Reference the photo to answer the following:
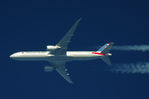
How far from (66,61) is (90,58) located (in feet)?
23.3

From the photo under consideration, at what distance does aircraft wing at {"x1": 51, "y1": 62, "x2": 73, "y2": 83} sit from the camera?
102225 millimetres

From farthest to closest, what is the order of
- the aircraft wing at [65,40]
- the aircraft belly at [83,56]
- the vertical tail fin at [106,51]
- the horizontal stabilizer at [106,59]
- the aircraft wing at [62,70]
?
1. the aircraft wing at [62,70]
2. the aircraft belly at [83,56]
3. the vertical tail fin at [106,51]
4. the horizontal stabilizer at [106,59]
5. the aircraft wing at [65,40]

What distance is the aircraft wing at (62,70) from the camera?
102225 mm

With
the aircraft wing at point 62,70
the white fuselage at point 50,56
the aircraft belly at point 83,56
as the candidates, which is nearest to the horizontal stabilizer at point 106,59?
the white fuselage at point 50,56

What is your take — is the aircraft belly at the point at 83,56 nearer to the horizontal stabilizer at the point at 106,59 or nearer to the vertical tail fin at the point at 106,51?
the horizontal stabilizer at the point at 106,59

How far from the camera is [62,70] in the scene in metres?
104

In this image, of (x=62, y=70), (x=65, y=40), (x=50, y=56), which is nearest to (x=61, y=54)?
(x=50, y=56)

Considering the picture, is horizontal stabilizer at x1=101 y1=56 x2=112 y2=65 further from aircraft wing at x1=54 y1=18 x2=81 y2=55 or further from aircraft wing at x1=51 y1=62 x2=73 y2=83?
aircraft wing at x1=51 y1=62 x2=73 y2=83

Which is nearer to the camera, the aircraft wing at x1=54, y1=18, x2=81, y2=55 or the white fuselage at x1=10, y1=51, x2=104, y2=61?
the aircraft wing at x1=54, y1=18, x2=81, y2=55

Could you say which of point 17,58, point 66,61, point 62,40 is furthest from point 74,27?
point 17,58

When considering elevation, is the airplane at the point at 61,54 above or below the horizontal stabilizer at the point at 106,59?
above

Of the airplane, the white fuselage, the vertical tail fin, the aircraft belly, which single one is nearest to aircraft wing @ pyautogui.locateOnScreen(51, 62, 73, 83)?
the airplane

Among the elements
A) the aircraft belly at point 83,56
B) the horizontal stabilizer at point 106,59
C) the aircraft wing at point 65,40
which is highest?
the aircraft wing at point 65,40

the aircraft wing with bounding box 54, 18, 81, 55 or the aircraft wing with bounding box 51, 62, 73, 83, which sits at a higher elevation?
the aircraft wing with bounding box 54, 18, 81, 55
